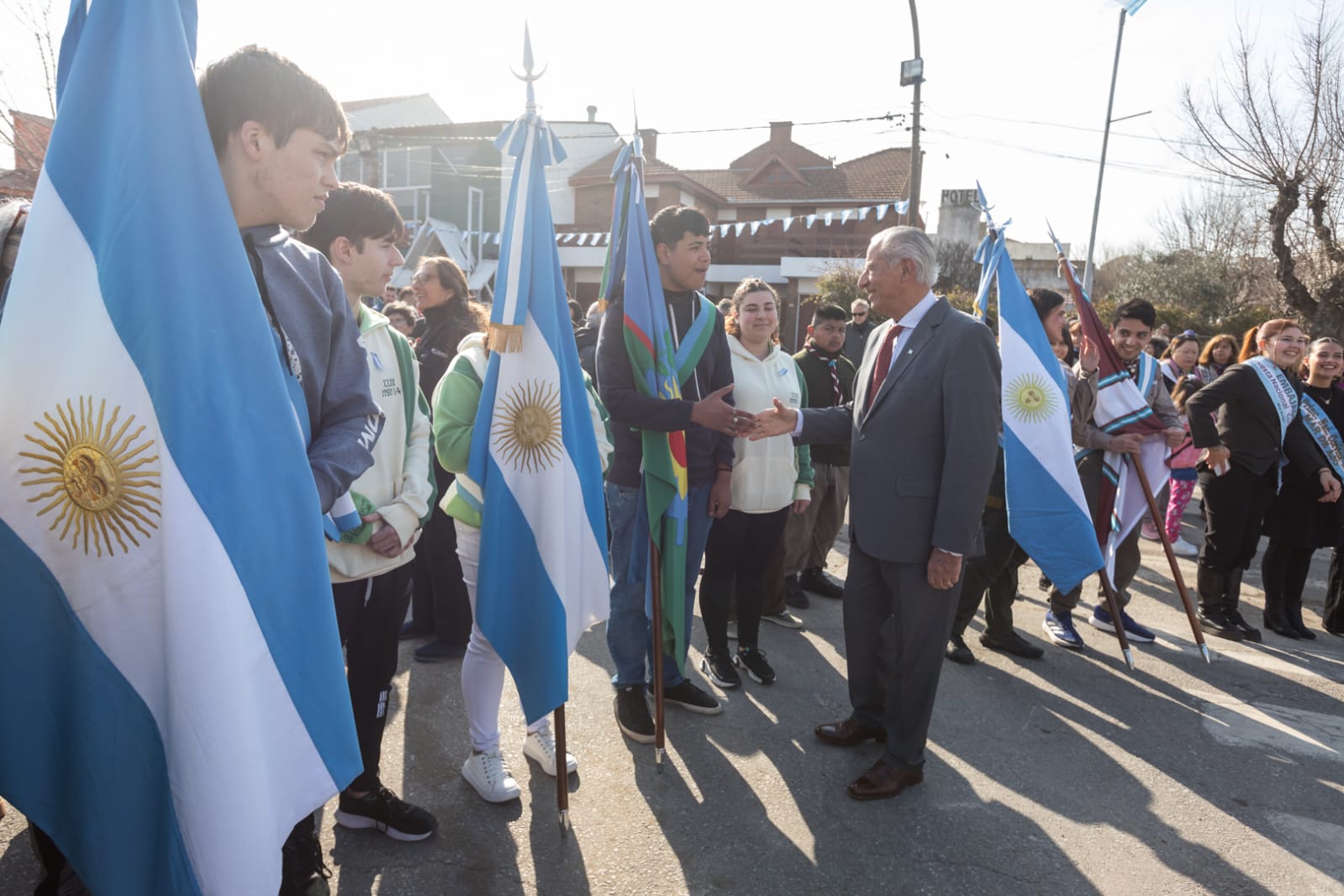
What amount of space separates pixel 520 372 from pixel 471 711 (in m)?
1.30

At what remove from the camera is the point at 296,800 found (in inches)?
60.9

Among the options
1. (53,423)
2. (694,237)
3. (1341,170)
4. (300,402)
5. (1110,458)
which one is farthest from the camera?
(1341,170)

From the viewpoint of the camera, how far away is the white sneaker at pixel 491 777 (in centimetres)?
289

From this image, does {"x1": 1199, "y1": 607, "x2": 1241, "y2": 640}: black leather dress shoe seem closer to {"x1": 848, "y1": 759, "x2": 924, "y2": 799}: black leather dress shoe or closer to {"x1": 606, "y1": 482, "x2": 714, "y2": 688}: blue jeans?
{"x1": 848, "y1": 759, "x2": 924, "y2": 799}: black leather dress shoe

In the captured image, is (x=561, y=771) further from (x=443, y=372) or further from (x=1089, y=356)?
(x=1089, y=356)

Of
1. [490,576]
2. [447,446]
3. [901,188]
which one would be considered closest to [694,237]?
[447,446]

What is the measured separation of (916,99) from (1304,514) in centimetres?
1060

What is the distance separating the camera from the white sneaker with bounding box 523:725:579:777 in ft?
10.3

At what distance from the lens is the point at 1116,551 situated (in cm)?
505

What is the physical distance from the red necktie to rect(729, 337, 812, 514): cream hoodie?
30.6 inches

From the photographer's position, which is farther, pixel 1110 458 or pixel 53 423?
pixel 1110 458

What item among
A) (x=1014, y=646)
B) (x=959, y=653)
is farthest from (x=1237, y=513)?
(x=959, y=653)

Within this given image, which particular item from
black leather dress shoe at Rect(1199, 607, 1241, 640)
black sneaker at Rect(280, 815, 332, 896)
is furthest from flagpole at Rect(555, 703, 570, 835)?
black leather dress shoe at Rect(1199, 607, 1241, 640)

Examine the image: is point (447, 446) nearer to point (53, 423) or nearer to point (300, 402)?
point (300, 402)
